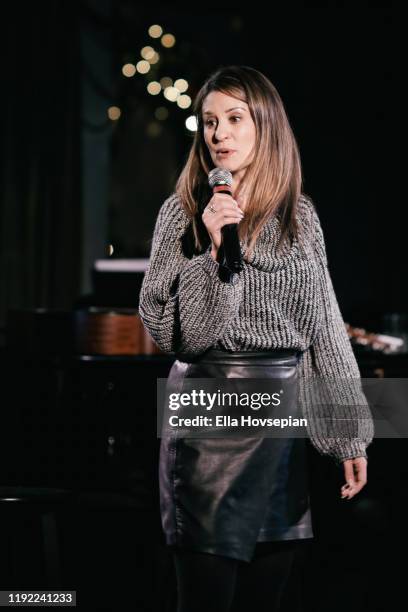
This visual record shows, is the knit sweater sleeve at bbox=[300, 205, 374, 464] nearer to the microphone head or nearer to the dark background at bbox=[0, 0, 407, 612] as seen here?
the microphone head

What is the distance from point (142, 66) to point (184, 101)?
47 cm

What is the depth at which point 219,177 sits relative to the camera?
4.55ft

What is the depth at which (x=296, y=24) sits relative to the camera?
21.3ft

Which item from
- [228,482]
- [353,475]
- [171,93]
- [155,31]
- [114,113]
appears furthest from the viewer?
[114,113]

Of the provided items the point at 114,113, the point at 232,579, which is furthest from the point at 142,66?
the point at 232,579

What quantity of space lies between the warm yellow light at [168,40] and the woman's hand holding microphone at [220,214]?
600 cm

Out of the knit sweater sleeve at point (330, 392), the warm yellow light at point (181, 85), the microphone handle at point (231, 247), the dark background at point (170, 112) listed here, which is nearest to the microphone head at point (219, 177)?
the microphone handle at point (231, 247)

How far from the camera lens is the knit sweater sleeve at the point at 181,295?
53.1 inches

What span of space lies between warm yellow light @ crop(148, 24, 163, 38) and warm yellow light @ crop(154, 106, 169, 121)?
651 millimetres

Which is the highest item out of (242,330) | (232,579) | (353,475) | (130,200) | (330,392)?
(130,200)

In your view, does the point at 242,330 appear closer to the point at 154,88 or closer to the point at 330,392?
the point at 330,392

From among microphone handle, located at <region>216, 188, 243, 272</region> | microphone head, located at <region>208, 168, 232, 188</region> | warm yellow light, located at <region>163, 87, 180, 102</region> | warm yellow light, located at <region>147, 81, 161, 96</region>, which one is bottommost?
microphone handle, located at <region>216, 188, 243, 272</region>

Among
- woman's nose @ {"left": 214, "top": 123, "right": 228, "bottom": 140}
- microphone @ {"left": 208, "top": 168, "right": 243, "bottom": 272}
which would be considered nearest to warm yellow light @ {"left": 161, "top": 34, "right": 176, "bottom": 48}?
woman's nose @ {"left": 214, "top": 123, "right": 228, "bottom": 140}

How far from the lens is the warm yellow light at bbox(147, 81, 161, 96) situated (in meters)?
7.01
